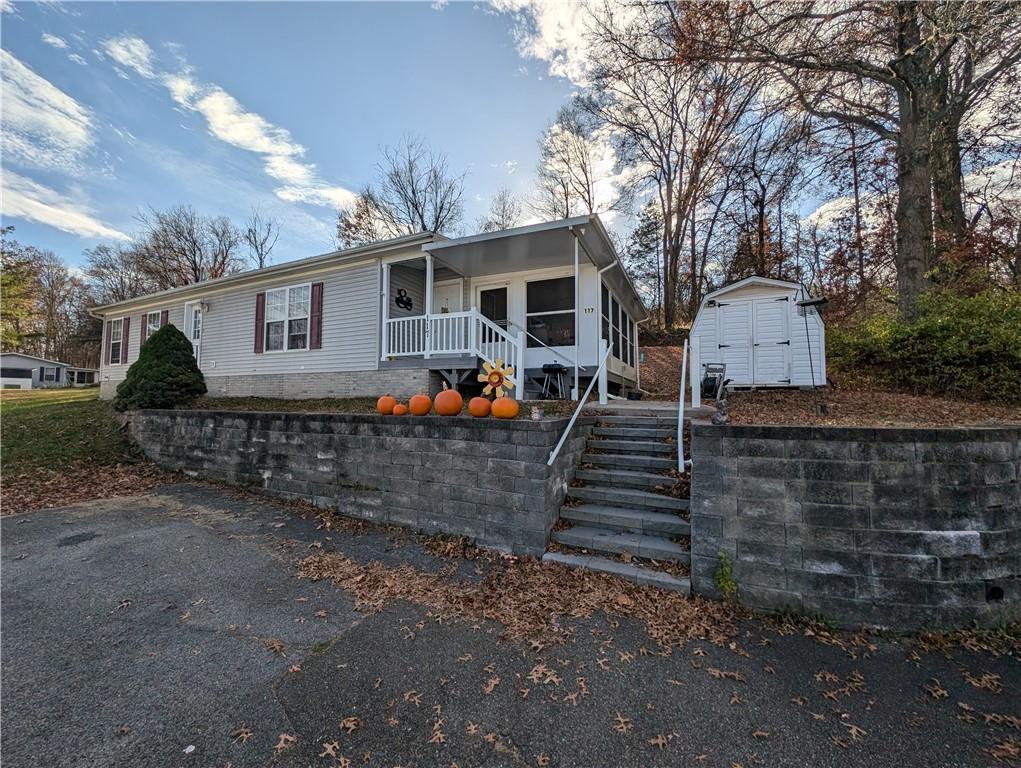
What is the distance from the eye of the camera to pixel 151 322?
43.2 feet

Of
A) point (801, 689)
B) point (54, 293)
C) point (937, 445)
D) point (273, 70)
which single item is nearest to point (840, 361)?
point (937, 445)

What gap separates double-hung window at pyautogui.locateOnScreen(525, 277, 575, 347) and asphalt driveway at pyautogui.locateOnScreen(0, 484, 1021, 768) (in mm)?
6420

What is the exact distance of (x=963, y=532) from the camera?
279 centimetres

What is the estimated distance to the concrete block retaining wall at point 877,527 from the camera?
2.76 metres

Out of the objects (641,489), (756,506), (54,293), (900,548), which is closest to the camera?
(900,548)

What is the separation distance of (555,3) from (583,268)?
5619mm

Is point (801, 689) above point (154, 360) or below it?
below

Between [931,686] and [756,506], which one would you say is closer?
[931,686]

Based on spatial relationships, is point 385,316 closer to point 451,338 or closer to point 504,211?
point 451,338

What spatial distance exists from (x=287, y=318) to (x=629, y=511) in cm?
976

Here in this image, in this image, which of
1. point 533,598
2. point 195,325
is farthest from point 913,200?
point 195,325

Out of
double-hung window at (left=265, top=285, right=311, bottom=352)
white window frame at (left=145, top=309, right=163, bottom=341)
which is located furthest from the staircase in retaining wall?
white window frame at (left=145, top=309, right=163, bottom=341)

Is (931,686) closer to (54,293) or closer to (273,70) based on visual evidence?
(273,70)

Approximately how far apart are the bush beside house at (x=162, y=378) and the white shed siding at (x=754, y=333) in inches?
425
